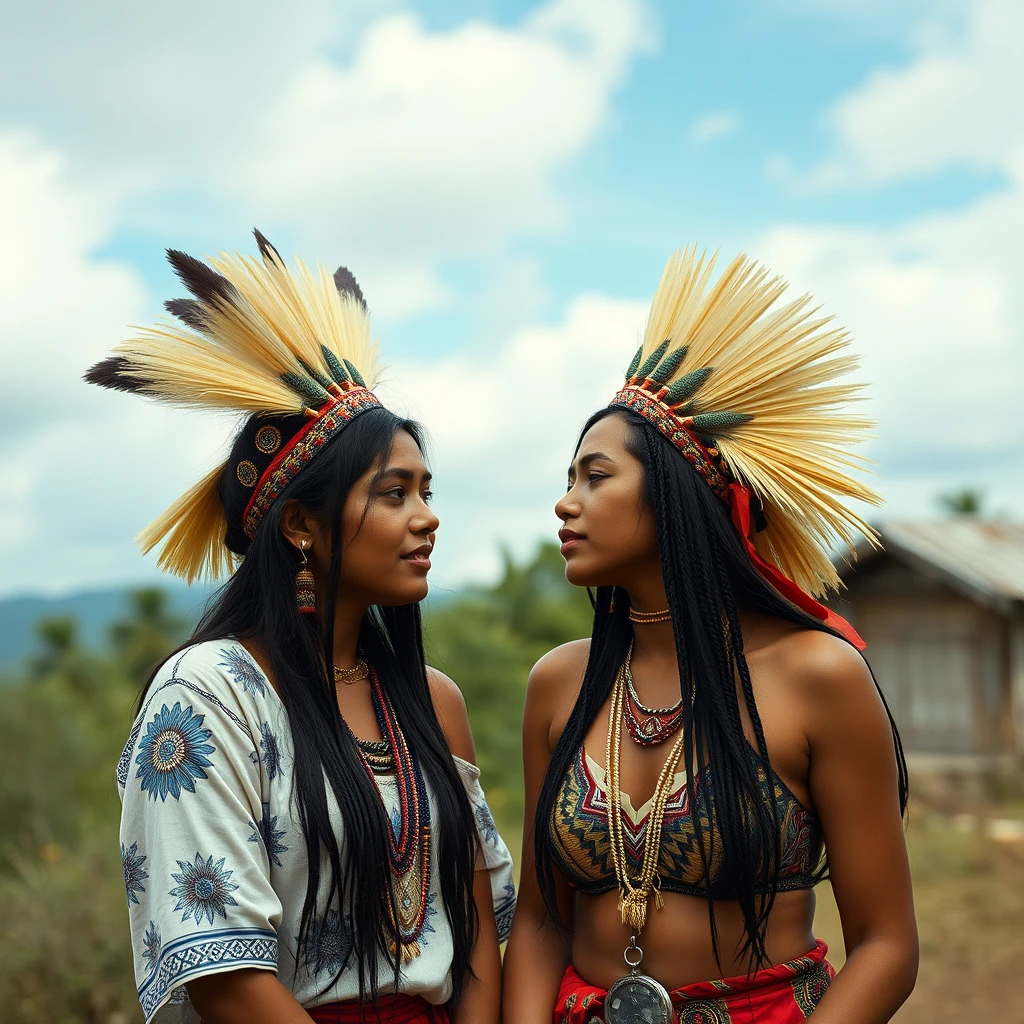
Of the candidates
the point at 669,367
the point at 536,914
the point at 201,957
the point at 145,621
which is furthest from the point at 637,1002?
the point at 145,621

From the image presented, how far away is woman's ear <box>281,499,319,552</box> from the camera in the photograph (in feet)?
9.99

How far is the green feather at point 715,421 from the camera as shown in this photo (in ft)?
10.0

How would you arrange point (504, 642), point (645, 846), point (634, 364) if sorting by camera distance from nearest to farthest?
point (645, 846) < point (634, 364) < point (504, 642)

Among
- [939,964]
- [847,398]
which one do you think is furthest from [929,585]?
[847,398]

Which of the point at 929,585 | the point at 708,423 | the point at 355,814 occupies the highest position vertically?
the point at 708,423

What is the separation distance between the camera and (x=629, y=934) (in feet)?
9.43

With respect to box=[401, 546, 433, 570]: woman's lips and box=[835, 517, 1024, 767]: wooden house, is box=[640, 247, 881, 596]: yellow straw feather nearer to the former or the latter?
box=[401, 546, 433, 570]: woman's lips

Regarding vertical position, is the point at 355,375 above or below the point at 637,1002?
above

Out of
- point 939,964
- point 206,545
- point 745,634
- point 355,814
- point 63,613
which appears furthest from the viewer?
point 63,613

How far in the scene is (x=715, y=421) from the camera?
10.0 feet

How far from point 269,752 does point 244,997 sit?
526 mm

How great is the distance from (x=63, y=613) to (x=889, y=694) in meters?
29.4

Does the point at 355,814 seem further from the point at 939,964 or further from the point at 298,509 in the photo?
the point at 939,964

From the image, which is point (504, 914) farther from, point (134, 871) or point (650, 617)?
point (134, 871)
